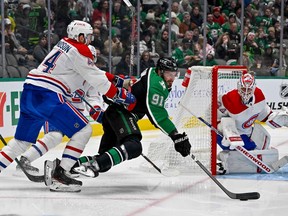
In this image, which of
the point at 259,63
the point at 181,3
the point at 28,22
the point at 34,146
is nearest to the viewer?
the point at 34,146

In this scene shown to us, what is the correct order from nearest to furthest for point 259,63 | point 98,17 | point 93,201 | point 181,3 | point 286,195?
point 93,201 < point 286,195 < point 98,17 < point 181,3 < point 259,63

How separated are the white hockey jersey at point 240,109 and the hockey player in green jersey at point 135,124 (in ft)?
2.45

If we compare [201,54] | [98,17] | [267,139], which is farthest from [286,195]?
[201,54]

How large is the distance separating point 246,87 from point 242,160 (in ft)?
1.72

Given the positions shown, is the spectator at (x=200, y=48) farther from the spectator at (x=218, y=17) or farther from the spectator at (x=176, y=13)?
the spectator at (x=218, y=17)

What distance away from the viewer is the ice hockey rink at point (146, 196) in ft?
11.0

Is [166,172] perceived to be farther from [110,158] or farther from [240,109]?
[110,158]

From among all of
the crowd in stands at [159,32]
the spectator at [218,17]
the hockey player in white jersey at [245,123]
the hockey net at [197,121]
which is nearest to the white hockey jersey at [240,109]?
the hockey player in white jersey at [245,123]

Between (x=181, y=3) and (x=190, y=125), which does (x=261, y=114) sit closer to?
(x=190, y=125)

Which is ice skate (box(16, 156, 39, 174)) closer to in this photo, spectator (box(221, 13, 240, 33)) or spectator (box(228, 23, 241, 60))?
spectator (box(228, 23, 241, 60))

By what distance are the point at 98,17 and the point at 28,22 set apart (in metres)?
1.30

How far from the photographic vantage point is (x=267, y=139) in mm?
4863

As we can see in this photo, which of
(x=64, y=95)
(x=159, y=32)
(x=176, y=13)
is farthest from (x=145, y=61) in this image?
(x=64, y=95)

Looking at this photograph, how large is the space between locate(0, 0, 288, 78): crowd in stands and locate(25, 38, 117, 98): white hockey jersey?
2.74m
